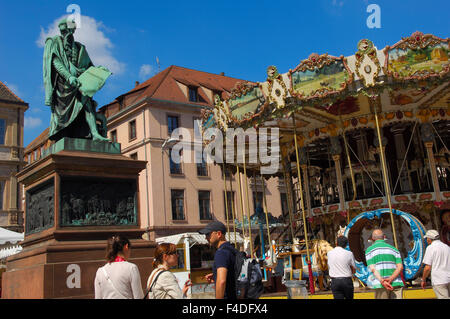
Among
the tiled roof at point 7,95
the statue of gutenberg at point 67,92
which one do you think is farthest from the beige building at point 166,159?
the statue of gutenberg at point 67,92

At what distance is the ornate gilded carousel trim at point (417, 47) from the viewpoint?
1346cm

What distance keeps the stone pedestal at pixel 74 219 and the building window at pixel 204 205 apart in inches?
1045

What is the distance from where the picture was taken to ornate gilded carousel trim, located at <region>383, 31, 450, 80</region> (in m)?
13.5

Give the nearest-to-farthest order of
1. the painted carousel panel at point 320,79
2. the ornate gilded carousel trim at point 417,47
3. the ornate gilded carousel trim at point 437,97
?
1. the ornate gilded carousel trim at point 417,47
2. the painted carousel panel at point 320,79
3. the ornate gilded carousel trim at point 437,97

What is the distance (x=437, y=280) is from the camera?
7.46 metres

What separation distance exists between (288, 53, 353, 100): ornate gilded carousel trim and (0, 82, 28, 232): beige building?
25.2m

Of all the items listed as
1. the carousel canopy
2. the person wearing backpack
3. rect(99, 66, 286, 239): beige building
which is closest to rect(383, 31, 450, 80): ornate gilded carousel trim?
the carousel canopy

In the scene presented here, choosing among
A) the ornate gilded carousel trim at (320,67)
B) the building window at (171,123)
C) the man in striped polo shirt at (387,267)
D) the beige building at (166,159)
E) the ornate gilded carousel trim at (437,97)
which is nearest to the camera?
the man in striped polo shirt at (387,267)

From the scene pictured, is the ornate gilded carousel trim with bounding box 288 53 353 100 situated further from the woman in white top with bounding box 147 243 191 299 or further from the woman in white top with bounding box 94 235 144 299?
the woman in white top with bounding box 94 235 144 299

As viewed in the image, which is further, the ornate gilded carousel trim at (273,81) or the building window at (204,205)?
the building window at (204,205)

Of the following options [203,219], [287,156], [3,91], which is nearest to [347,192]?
[287,156]

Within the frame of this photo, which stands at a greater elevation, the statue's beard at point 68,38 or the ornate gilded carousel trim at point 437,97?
the statue's beard at point 68,38

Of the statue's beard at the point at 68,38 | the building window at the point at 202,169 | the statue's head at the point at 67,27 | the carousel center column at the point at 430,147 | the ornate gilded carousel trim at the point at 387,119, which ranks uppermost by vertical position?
the building window at the point at 202,169

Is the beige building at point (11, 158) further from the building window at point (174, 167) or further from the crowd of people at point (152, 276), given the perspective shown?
the crowd of people at point (152, 276)
